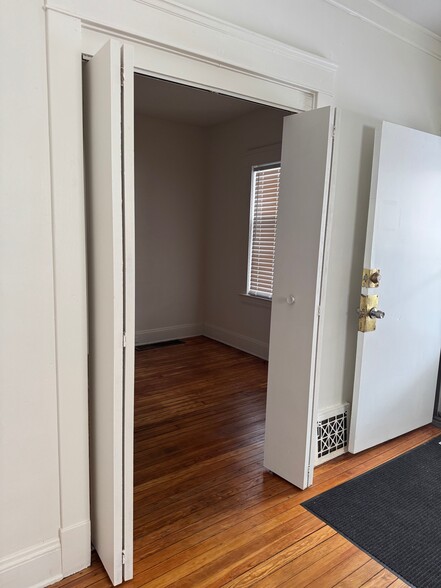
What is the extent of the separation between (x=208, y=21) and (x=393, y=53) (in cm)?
141

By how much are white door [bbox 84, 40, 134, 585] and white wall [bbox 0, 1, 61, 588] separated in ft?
0.54

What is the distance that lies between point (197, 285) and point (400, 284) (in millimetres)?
3284

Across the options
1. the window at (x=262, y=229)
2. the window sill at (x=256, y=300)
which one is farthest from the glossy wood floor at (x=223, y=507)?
the window at (x=262, y=229)

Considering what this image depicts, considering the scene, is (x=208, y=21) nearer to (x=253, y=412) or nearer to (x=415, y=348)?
(x=415, y=348)

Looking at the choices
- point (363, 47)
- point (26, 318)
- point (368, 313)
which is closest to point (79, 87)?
point (26, 318)

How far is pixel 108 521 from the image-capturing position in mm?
1655

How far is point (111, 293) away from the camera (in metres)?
1.49

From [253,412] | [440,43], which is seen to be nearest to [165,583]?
[253,412]

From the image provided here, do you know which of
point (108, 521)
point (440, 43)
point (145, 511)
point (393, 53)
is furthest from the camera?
point (440, 43)

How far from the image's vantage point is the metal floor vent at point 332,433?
2.55 m

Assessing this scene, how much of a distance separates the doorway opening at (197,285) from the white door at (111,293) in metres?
0.85

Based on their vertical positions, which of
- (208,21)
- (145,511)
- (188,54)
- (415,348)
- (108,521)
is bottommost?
(145,511)

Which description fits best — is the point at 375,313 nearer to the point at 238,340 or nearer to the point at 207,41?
the point at 207,41

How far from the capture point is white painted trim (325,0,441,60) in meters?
2.30
